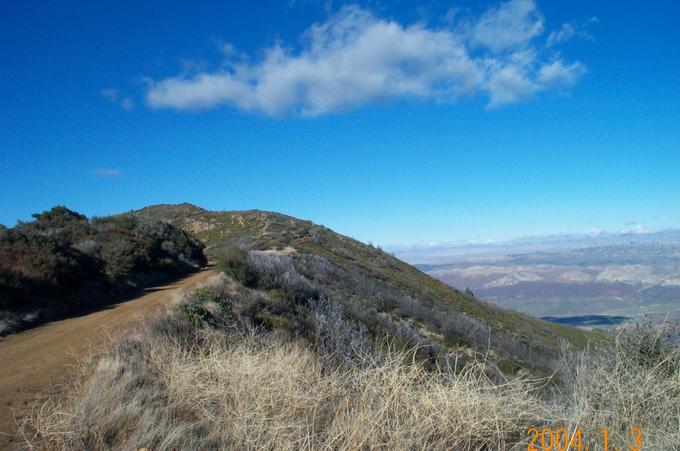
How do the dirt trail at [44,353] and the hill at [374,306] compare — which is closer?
the dirt trail at [44,353]

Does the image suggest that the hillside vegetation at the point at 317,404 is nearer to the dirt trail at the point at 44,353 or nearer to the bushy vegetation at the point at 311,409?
the bushy vegetation at the point at 311,409

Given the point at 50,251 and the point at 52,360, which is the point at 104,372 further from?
the point at 50,251

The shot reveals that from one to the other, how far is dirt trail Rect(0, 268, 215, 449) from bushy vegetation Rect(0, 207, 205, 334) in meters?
1.52

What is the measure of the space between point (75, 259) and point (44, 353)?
7.70 meters

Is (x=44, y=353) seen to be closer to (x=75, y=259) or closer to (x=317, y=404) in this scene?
(x=317, y=404)

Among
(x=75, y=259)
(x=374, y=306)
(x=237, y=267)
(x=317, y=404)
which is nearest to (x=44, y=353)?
(x=237, y=267)

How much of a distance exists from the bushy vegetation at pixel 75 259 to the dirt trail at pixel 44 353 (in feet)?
5.00

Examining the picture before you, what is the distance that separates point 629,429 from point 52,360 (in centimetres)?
867

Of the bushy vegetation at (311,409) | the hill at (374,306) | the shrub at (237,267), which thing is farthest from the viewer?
the shrub at (237,267)

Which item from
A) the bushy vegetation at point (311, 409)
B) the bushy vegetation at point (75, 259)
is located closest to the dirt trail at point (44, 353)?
the bushy vegetation at point (311, 409)

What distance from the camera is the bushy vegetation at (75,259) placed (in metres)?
11.5

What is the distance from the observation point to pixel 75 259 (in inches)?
561

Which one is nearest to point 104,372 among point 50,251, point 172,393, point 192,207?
point 172,393

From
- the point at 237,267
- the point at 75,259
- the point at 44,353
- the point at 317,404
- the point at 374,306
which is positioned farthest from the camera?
the point at 374,306
